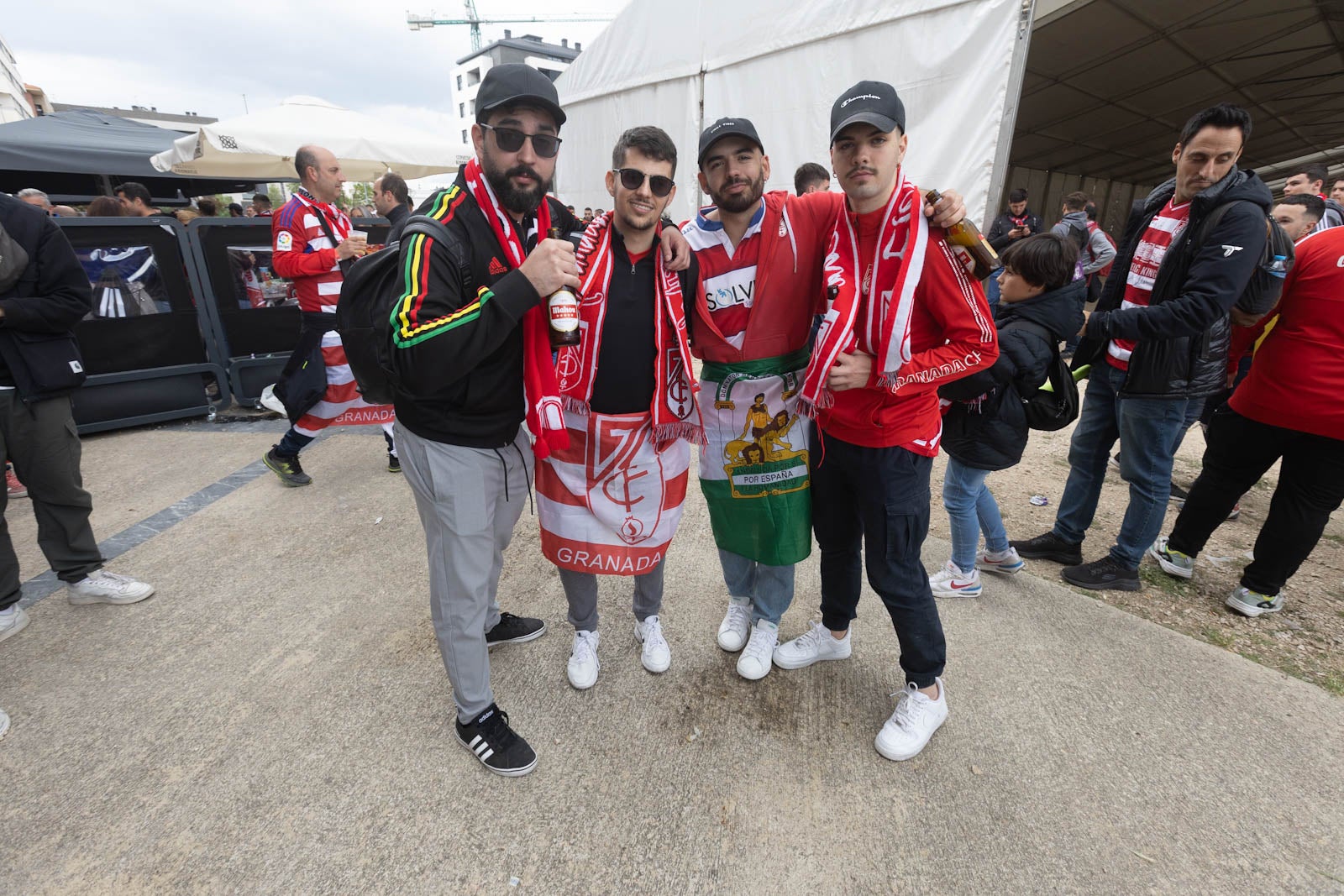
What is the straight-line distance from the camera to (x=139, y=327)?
5.08m

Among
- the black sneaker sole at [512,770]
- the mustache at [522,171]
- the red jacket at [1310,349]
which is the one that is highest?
the mustache at [522,171]

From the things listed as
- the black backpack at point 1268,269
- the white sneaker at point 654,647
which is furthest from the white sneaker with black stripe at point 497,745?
the black backpack at point 1268,269

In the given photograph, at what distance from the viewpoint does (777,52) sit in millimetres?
6266

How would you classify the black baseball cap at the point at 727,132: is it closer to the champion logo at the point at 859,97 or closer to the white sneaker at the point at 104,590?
the champion logo at the point at 859,97

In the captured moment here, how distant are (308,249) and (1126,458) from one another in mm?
5016

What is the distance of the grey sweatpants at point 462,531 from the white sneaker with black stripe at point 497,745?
4 centimetres

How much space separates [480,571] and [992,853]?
1.73 m

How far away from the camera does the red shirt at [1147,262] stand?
9.01 ft

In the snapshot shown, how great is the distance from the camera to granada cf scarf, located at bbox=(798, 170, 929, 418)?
1781mm

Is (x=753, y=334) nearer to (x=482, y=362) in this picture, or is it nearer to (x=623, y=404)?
(x=623, y=404)

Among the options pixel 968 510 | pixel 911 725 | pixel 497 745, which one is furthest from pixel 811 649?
pixel 497 745

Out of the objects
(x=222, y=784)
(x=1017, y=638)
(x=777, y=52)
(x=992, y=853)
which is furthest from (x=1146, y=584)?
(x=777, y=52)

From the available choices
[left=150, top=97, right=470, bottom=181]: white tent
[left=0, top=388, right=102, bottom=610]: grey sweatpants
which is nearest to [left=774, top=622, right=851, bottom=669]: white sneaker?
[left=0, top=388, right=102, bottom=610]: grey sweatpants

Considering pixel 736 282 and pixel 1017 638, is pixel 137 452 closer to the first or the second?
pixel 736 282
